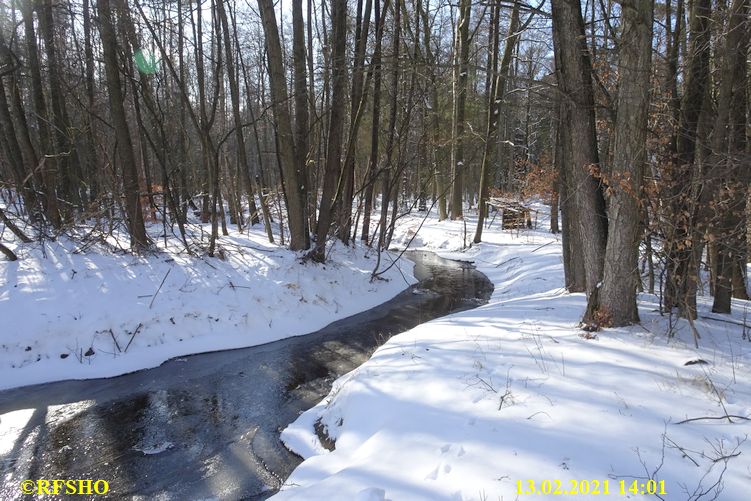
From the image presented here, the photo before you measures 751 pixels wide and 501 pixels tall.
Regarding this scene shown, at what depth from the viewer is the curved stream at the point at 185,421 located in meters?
4.57

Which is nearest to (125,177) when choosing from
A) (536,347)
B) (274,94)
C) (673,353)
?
(274,94)

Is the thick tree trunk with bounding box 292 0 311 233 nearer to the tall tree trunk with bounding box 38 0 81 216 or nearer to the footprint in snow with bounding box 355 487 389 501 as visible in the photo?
the tall tree trunk with bounding box 38 0 81 216

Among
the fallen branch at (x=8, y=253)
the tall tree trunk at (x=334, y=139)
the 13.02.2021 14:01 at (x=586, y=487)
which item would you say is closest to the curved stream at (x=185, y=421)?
the 13.02.2021 14:01 at (x=586, y=487)

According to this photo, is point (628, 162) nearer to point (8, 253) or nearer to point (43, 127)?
point (8, 253)

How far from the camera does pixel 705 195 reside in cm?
523

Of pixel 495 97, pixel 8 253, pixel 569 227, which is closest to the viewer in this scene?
pixel 8 253

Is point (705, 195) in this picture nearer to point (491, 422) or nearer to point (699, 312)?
point (699, 312)

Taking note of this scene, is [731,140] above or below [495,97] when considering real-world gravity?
below

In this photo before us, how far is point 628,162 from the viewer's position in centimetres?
507

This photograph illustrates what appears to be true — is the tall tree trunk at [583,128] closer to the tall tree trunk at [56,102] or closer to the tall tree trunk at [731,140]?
the tall tree trunk at [731,140]

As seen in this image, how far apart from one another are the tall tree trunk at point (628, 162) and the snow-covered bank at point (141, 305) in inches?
244

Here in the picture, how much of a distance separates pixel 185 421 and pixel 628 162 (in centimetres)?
636

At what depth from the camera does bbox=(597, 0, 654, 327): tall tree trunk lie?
487 cm

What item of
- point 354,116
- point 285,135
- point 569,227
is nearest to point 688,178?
point 569,227
